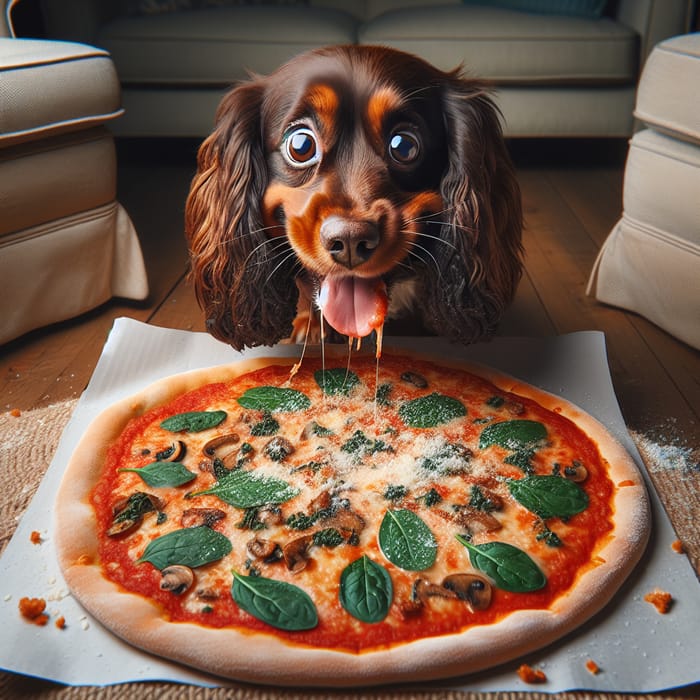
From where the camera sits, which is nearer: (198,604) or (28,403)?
(198,604)

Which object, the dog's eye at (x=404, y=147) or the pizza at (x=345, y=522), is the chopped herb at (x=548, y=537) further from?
the dog's eye at (x=404, y=147)

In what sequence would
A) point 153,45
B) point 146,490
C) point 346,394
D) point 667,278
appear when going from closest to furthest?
point 146,490
point 346,394
point 667,278
point 153,45

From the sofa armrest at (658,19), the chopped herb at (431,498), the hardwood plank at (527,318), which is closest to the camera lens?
the chopped herb at (431,498)

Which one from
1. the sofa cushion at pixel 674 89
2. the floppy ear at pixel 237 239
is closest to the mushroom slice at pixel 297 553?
the floppy ear at pixel 237 239

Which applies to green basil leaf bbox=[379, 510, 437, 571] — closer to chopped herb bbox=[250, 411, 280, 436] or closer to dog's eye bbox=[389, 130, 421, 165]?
chopped herb bbox=[250, 411, 280, 436]

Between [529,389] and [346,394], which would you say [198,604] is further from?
[529,389]

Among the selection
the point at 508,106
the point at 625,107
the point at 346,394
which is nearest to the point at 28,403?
the point at 346,394
